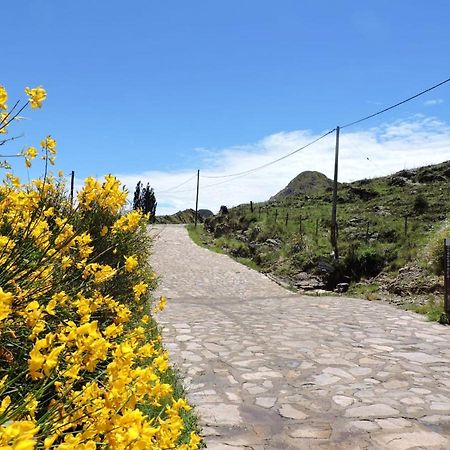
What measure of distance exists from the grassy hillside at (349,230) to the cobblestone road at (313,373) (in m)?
3.67

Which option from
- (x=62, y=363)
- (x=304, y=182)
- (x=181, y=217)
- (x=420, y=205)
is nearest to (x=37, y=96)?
(x=62, y=363)

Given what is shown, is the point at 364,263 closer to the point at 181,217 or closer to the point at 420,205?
the point at 420,205

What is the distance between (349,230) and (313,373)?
12756 mm

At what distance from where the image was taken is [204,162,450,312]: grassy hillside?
45.2 feet

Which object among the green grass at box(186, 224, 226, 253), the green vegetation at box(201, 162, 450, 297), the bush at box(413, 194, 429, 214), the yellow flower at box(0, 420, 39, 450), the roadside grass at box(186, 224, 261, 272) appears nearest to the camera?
the yellow flower at box(0, 420, 39, 450)

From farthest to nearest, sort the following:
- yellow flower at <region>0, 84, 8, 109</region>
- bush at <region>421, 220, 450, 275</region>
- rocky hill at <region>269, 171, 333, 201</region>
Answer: rocky hill at <region>269, 171, 333, 201</region>
bush at <region>421, 220, 450, 275</region>
yellow flower at <region>0, 84, 8, 109</region>

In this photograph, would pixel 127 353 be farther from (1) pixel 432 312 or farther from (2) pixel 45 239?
(1) pixel 432 312

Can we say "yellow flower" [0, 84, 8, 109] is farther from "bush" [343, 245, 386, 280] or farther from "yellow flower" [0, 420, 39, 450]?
"bush" [343, 245, 386, 280]

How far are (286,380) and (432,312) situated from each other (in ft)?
15.6

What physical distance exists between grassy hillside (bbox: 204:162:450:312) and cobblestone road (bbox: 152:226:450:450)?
3.67 metres

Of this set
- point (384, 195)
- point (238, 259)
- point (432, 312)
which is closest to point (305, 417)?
point (432, 312)

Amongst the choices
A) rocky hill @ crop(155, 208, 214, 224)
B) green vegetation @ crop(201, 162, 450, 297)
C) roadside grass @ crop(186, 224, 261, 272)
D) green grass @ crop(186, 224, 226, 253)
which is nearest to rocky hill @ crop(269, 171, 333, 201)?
rocky hill @ crop(155, 208, 214, 224)

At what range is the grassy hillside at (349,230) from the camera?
45.2 feet

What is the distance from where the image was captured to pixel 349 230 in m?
17.3
